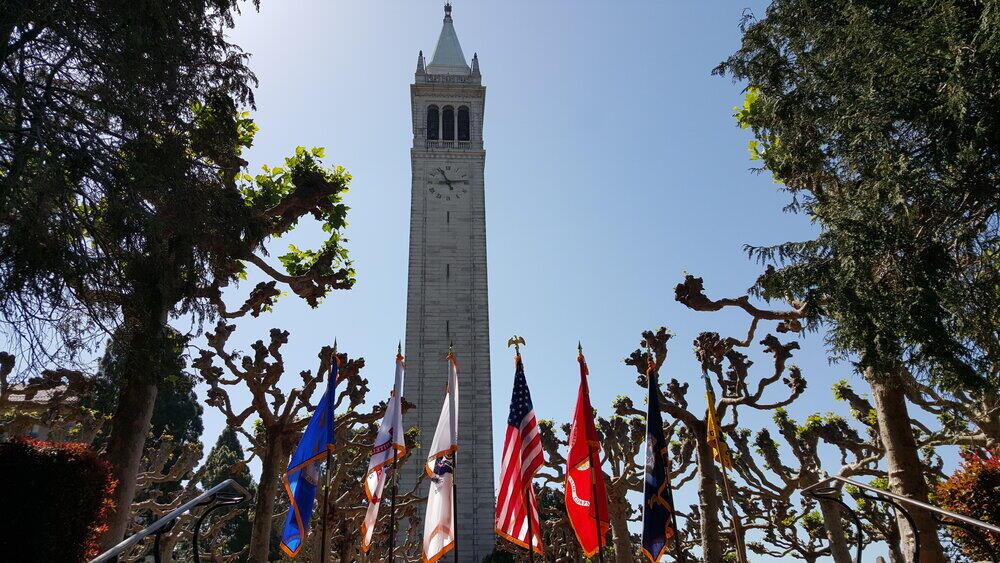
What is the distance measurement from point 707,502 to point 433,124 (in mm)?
42417

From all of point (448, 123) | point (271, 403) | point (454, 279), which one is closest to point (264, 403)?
point (271, 403)

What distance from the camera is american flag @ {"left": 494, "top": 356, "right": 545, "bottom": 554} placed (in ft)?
38.9

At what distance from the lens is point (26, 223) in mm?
8219

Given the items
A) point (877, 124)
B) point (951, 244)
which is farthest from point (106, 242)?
point (951, 244)

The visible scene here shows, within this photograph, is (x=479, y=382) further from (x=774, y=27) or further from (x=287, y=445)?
(x=774, y=27)

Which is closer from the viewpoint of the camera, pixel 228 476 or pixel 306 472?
pixel 306 472

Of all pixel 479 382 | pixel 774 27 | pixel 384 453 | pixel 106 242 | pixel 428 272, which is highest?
pixel 428 272

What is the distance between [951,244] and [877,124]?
1.91 m

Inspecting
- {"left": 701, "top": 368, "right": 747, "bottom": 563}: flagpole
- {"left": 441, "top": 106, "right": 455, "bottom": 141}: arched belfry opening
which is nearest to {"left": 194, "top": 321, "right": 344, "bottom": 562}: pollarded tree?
{"left": 701, "top": 368, "right": 747, "bottom": 563}: flagpole

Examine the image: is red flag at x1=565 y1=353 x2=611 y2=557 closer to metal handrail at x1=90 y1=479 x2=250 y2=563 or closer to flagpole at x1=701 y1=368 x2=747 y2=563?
flagpole at x1=701 y1=368 x2=747 y2=563

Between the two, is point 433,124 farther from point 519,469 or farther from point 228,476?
point 519,469

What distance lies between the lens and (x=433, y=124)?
170 ft

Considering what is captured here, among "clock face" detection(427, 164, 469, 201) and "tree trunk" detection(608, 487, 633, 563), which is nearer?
"tree trunk" detection(608, 487, 633, 563)

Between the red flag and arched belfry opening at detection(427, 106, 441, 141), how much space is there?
41170 mm
